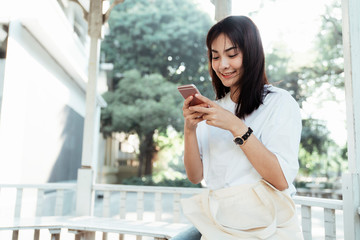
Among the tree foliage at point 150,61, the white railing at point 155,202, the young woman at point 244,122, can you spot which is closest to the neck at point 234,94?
the young woman at point 244,122

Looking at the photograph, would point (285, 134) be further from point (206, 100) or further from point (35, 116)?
point (35, 116)

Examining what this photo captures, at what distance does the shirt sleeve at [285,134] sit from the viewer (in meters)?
0.95

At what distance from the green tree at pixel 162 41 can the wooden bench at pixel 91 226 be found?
10037 millimetres

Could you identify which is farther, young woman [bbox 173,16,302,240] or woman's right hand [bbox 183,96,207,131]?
woman's right hand [bbox 183,96,207,131]

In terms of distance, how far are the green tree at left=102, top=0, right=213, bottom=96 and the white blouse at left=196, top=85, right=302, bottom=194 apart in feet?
37.1

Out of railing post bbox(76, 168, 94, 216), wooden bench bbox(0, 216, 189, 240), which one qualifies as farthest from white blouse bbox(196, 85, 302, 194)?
railing post bbox(76, 168, 94, 216)

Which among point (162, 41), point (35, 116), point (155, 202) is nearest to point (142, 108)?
point (162, 41)

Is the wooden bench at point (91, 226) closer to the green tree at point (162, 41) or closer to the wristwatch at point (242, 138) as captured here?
the wristwatch at point (242, 138)

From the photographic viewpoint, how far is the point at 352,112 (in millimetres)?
1631

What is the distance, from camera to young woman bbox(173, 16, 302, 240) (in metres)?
0.94

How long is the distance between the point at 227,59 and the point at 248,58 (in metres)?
0.07

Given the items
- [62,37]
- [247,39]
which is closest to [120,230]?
[247,39]

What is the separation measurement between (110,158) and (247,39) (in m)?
12.5

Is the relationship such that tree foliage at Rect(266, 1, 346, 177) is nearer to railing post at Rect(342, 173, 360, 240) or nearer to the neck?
railing post at Rect(342, 173, 360, 240)
